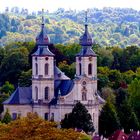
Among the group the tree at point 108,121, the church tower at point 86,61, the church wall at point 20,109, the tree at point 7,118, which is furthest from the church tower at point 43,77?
Answer: the tree at point 7,118

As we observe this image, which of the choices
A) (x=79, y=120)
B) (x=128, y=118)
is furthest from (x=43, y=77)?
(x=128, y=118)

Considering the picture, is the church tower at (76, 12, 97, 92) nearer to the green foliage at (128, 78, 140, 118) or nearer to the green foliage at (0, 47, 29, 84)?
the green foliage at (128, 78, 140, 118)

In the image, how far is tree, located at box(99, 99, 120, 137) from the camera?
77125 mm

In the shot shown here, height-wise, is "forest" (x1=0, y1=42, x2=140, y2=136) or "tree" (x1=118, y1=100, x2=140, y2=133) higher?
"forest" (x1=0, y1=42, x2=140, y2=136)

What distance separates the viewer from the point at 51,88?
7994 cm

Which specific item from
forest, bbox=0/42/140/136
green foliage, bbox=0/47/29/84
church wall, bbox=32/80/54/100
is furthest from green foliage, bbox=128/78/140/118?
green foliage, bbox=0/47/29/84

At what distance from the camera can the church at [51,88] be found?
257 feet

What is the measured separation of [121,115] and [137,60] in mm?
40211

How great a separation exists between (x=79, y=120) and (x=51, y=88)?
6.41 metres

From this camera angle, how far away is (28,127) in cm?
4325

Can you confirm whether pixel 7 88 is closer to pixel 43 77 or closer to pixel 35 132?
pixel 43 77

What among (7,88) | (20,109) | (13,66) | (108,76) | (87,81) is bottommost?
(20,109)

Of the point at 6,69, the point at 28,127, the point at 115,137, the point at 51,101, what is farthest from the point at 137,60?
the point at 28,127

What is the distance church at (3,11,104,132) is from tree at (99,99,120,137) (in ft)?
1.84
